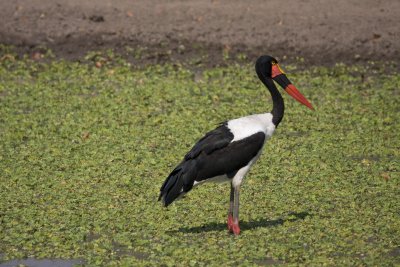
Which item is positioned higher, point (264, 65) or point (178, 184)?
point (264, 65)

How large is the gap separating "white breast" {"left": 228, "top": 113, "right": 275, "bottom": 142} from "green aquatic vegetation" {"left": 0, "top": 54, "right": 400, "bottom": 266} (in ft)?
2.97

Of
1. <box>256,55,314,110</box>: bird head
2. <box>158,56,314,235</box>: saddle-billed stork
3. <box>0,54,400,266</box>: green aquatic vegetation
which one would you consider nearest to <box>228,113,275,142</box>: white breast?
<box>158,56,314,235</box>: saddle-billed stork

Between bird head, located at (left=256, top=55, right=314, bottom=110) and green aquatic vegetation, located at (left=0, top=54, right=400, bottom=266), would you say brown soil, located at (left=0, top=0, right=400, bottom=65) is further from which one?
bird head, located at (left=256, top=55, right=314, bottom=110)

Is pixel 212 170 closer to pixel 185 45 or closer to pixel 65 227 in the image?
pixel 65 227

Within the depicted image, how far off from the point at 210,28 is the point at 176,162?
5.83 metres

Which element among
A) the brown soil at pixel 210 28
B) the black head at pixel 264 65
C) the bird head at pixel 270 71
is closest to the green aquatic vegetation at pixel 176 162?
the brown soil at pixel 210 28

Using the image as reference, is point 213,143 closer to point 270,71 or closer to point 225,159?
point 225,159

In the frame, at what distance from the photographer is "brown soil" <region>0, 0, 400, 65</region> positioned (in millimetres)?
16297

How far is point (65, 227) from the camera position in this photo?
9594mm

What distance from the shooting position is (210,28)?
56.0ft

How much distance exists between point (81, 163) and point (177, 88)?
10.9 ft

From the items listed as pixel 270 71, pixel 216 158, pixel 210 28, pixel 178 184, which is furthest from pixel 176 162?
pixel 210 28

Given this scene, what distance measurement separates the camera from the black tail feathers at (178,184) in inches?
364

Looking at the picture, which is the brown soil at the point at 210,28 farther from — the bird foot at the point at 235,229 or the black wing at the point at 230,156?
the bird foot at the point at 235,229
